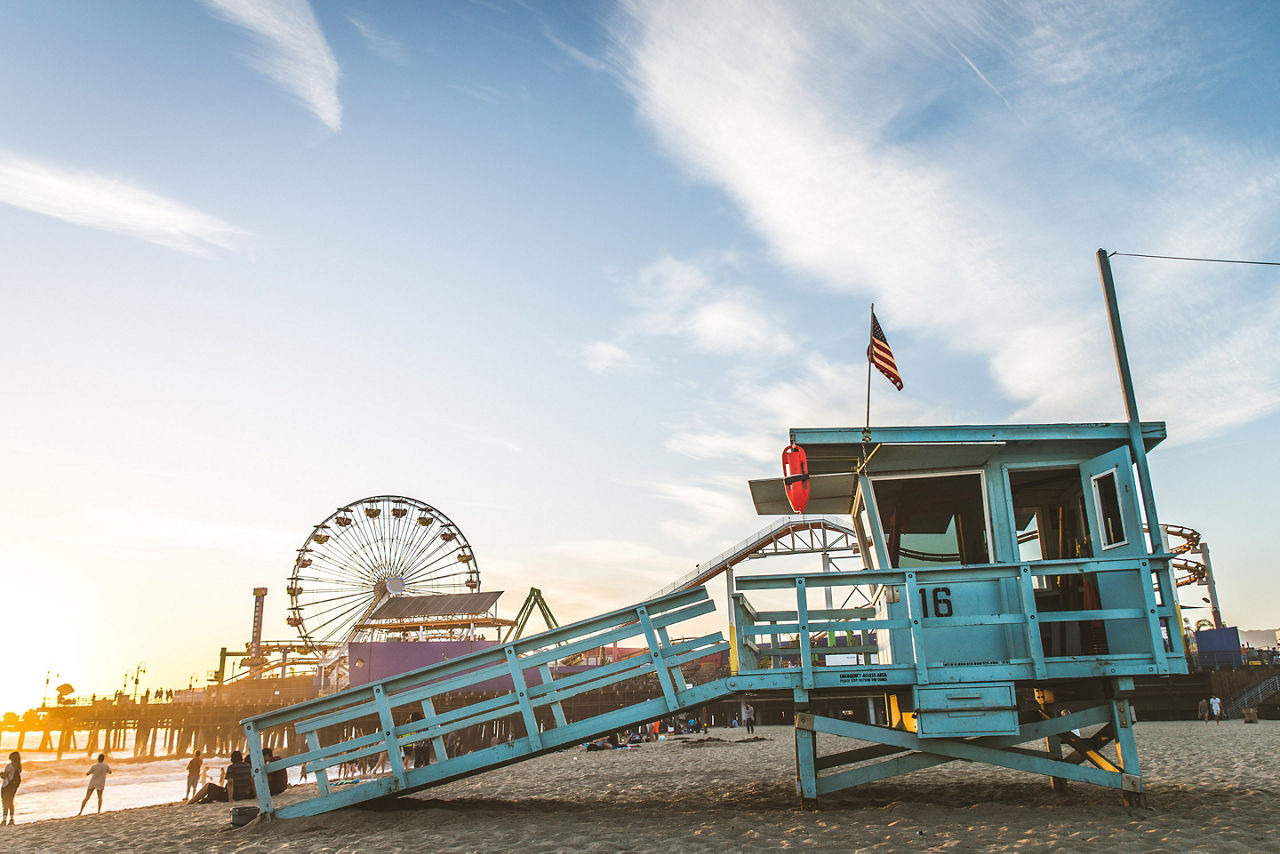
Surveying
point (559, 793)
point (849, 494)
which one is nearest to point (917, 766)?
point (849, 494)

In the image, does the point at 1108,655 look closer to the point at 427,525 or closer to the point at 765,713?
the point at 765,713

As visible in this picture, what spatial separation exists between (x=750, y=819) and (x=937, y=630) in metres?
2.63

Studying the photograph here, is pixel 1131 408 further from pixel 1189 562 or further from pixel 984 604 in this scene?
pixel 1189 562

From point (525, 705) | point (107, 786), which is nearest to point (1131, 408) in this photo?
point (525, 705)

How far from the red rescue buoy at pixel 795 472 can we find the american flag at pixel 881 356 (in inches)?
76.4

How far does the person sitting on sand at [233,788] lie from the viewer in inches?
491

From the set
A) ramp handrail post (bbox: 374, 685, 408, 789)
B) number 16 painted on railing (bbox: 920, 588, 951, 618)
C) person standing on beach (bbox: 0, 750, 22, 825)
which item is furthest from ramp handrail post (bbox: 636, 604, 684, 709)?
person standing on beach (bbox: 0, 750, 22, 825)

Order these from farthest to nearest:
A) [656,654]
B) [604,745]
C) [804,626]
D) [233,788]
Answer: [604,745] < [233,788] < [656,654] < [804,626]

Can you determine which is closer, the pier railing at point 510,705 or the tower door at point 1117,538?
the tower door at point 1117,538

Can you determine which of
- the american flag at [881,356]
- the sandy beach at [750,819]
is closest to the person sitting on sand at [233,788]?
the sandy beach at [750,819]

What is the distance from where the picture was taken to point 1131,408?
31.3ft

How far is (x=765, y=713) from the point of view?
39.4 metres

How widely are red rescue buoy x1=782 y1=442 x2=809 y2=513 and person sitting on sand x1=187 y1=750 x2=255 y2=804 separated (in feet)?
29.1

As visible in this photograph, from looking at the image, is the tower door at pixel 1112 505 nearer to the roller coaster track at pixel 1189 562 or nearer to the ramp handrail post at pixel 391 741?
the ramp handrail post at pixel 391 741
